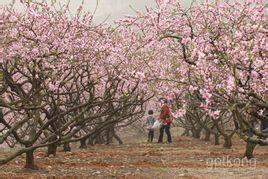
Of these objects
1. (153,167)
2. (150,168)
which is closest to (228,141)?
(153,167)

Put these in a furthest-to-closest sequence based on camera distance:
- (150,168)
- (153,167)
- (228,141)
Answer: (228,141)
(153,167)
(150,168)

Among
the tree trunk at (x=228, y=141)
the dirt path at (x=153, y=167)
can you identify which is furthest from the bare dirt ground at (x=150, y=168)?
the tree trunk at (x=228, y=141)

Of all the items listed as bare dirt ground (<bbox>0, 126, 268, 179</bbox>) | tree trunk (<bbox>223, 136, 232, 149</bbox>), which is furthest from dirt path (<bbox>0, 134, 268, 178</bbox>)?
tree trunk (<bbox>223, 136, 232, 149</bbox>)

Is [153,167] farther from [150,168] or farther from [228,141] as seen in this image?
[228,141]

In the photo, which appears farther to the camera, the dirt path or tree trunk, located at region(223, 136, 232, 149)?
tree trunk, located at region(223, 136, 232, 149)

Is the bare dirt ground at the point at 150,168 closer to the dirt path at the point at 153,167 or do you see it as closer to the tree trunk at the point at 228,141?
the dirt path at the point at 153,167

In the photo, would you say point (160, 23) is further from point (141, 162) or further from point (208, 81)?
point (141, 162)

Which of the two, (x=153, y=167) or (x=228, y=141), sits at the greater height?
(x=228, y=141)

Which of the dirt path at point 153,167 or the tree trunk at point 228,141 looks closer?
the dirt path at point 153,167

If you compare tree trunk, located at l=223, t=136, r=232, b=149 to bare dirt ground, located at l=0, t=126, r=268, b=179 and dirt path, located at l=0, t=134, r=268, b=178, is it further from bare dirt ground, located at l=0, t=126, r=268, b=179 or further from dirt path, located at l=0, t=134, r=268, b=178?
dirt path, located at l=0, t=134, r=268, b=178

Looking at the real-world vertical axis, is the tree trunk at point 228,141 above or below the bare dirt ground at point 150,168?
above

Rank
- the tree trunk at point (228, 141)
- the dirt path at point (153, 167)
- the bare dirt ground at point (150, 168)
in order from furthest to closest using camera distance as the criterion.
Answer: the tree trunk at point (228, 141) < the dirt path at point (153, 167) < the bare dirt ground at point (150, 168)

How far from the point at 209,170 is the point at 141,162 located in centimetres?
333

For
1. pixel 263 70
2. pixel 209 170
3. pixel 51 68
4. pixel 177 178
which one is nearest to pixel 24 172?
pixel 51 68
